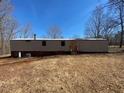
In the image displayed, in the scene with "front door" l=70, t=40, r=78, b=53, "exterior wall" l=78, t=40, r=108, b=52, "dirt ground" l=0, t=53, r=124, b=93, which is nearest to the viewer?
"dirt ground" l=0, t=53, r=124, b=93

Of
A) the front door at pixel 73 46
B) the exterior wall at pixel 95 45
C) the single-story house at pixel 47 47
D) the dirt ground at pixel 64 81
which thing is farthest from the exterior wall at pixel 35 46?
the dirt ground at pixel 64 81

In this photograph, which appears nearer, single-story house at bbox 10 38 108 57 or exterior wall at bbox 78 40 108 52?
exterior wall at bbox 78 40 108 52

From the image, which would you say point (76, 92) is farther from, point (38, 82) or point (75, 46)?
point (75, 46)

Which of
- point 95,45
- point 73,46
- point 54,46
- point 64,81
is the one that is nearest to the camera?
point 64,81

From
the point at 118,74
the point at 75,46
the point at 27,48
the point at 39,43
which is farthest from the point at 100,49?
the point at 118,74

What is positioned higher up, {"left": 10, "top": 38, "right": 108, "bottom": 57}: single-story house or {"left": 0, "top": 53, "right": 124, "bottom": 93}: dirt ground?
{"left": 10, "top": 38, "right": 108, "bottom": 57}: single-story house

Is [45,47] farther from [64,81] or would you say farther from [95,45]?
[64,81]

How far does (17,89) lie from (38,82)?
1092 millimetres

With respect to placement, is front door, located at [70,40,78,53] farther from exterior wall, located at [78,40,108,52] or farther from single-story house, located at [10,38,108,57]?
exterior wall, located at [78,40,108,52]

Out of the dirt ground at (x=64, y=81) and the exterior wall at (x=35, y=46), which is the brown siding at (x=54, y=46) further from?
the dirt ground at (x=64, y=81)

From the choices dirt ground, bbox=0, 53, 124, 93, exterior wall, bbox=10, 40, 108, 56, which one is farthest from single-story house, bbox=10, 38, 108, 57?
dirt ground, bbox=0, 53, 124, 93

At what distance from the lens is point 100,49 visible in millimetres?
24859

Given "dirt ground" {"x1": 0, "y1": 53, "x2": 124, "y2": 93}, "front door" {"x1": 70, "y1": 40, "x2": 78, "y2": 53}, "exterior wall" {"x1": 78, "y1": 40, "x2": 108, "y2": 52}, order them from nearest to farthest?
"dirt ground" {"x1": 0, "y1": 53, "x2": 124, "y2": 93}, "exterior wall" {"x1": 78, "y1": 40, "x2": 108, "y2": 52}, "front door" {"x1": 70, "y1": 40, "x2": 78, "y2": 53}

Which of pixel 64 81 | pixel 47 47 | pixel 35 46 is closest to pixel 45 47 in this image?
pixel 47 47
